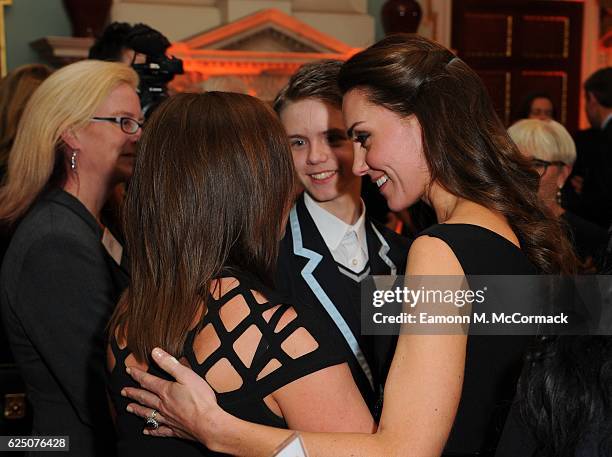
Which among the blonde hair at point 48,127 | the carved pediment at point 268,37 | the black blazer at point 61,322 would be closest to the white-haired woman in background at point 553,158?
the blonde hair at point 48,127

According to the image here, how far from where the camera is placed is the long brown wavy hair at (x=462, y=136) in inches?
58.0

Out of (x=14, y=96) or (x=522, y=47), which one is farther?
(x=522, y=47)

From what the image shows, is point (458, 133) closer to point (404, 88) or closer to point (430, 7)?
point (404, 88)

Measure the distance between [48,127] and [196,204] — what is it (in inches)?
44.5

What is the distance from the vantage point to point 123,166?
2404 millimetres

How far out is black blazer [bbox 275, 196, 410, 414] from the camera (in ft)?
6.32

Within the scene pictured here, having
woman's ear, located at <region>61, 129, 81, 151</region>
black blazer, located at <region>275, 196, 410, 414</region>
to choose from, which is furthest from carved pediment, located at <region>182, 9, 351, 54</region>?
black blazer, located at <region>275, 196, 410, 414</region>

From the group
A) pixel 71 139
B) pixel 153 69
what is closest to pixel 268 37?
pixel 153 69

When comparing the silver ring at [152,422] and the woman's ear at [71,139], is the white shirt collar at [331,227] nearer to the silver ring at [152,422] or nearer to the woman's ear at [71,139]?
the woman's ear at [71,139]

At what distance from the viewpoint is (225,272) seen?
4.29ft

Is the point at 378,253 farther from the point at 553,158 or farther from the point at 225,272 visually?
the point at 553,158

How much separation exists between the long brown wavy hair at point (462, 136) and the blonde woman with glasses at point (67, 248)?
914mm

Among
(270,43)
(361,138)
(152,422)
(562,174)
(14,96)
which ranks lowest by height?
(152,422)

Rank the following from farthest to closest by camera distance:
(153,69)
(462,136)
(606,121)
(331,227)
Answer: (606,121)
(153,69)
(331,227)
(462,136)
